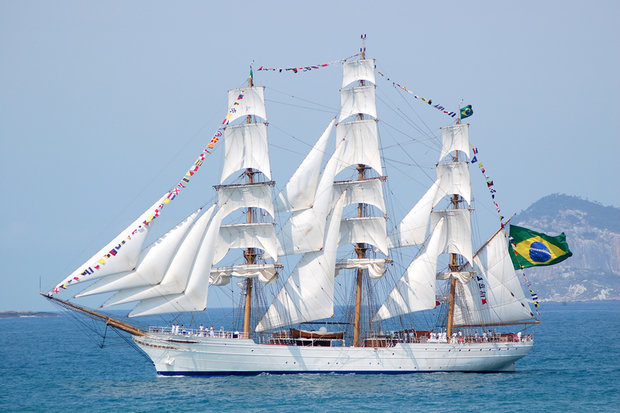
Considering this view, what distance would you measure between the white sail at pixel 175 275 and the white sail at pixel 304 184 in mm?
5220

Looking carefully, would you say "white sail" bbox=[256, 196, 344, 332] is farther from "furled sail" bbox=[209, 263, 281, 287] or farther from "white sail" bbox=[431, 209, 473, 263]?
"white sail" bbox=[431, 209, 473, 263]

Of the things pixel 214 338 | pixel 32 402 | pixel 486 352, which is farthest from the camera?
pixel 486 352

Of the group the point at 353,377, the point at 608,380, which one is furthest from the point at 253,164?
the point at 608,380

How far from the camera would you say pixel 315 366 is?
5144 centimetres

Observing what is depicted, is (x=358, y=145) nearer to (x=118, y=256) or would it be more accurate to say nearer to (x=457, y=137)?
(x=457, y=137)

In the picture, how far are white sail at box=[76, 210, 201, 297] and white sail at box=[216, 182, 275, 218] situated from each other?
140 inches

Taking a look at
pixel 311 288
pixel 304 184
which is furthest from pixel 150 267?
pixel 304 184

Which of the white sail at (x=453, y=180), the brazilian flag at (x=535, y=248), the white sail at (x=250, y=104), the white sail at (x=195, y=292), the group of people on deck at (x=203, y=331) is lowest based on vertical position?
the group of people on deck at (x=203, y=331)

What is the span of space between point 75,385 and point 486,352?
83.8 feet

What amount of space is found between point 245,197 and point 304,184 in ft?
12.2

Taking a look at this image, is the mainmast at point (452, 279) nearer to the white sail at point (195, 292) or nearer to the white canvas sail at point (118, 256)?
the white sail at point (195, 292)

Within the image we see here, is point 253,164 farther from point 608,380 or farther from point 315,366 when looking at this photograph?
point 608,380

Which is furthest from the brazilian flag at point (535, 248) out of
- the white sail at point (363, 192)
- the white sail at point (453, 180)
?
the white sail at point (363, 192)

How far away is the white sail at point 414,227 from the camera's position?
2157 inches
